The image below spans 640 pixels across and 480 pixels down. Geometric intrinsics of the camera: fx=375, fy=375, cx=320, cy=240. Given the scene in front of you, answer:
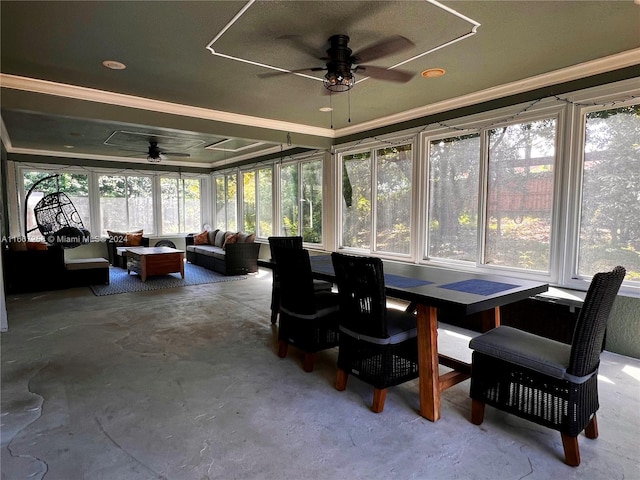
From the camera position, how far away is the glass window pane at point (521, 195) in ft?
12.2

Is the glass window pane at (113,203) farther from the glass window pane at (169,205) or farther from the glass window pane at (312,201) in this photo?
the glass window pane at (312,201)

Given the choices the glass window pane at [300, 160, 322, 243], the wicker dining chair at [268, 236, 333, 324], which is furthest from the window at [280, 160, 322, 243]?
the wicker dining chair at [268, 236, 333, 324]

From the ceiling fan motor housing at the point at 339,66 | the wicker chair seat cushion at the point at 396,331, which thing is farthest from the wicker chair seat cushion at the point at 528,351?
the ceiling fan motor housing at the point at 339,66

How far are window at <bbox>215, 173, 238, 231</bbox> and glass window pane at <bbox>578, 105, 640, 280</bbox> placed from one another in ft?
24.2

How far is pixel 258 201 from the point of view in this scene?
333 inches

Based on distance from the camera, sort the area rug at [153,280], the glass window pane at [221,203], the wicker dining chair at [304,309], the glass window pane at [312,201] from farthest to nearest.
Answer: the glass window pane at [221,203] → the glass window pane at [312,201] → the area rug at [153,280] → the wicker dining chair at [304,309]

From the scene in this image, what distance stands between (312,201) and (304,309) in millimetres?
4099

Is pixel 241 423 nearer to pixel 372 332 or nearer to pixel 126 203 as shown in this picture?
pixel 372 332

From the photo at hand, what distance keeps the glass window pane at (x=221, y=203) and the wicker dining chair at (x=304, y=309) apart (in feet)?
23.4

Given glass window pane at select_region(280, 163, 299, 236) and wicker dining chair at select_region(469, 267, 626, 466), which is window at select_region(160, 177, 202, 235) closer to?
glass window pane at select_region(280, 163, 299, 236)

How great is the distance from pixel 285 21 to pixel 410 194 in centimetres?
308

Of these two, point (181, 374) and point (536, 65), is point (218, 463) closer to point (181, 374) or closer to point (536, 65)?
point (181, 374)

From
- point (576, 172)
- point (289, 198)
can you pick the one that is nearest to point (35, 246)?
point (289, 198)

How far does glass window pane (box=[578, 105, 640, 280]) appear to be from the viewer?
317 cm
